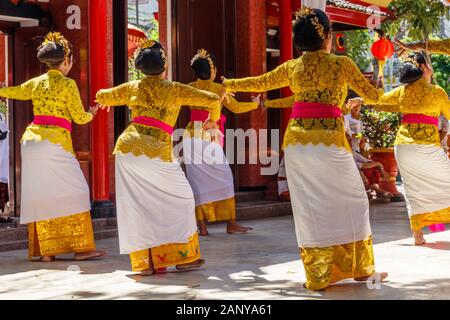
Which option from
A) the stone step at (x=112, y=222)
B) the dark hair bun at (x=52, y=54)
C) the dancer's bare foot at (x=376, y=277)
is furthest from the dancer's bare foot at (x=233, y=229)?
the dancer's bare foot at (x=376, y=277)

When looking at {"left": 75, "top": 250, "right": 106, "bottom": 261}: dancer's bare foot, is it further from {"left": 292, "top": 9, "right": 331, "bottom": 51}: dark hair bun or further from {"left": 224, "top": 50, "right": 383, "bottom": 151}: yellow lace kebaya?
{"left": 292, "top": 9, "right": 331, "bottom": 51}: dark hair bun

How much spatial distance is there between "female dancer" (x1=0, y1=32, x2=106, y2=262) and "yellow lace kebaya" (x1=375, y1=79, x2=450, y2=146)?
9.48 feet

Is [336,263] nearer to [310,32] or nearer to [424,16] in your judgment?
[310,32]

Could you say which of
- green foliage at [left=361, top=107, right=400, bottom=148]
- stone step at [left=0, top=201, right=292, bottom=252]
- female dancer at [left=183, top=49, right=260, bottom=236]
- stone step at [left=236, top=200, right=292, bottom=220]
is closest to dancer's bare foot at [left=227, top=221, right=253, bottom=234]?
female dancer at [left=183, top=49, right=260, bottom=236]

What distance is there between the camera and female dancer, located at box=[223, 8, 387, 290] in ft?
20.7

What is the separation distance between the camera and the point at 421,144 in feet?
28.8

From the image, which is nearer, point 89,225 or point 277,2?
point 89,225

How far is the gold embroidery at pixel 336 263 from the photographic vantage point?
6.24 metres

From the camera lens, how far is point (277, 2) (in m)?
13.7

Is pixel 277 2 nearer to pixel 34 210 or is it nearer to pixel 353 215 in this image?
pixel 34 210

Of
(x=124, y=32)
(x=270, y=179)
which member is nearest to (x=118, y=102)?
(x=124, y=32)

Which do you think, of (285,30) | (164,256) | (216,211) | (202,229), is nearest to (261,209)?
(216,211)
